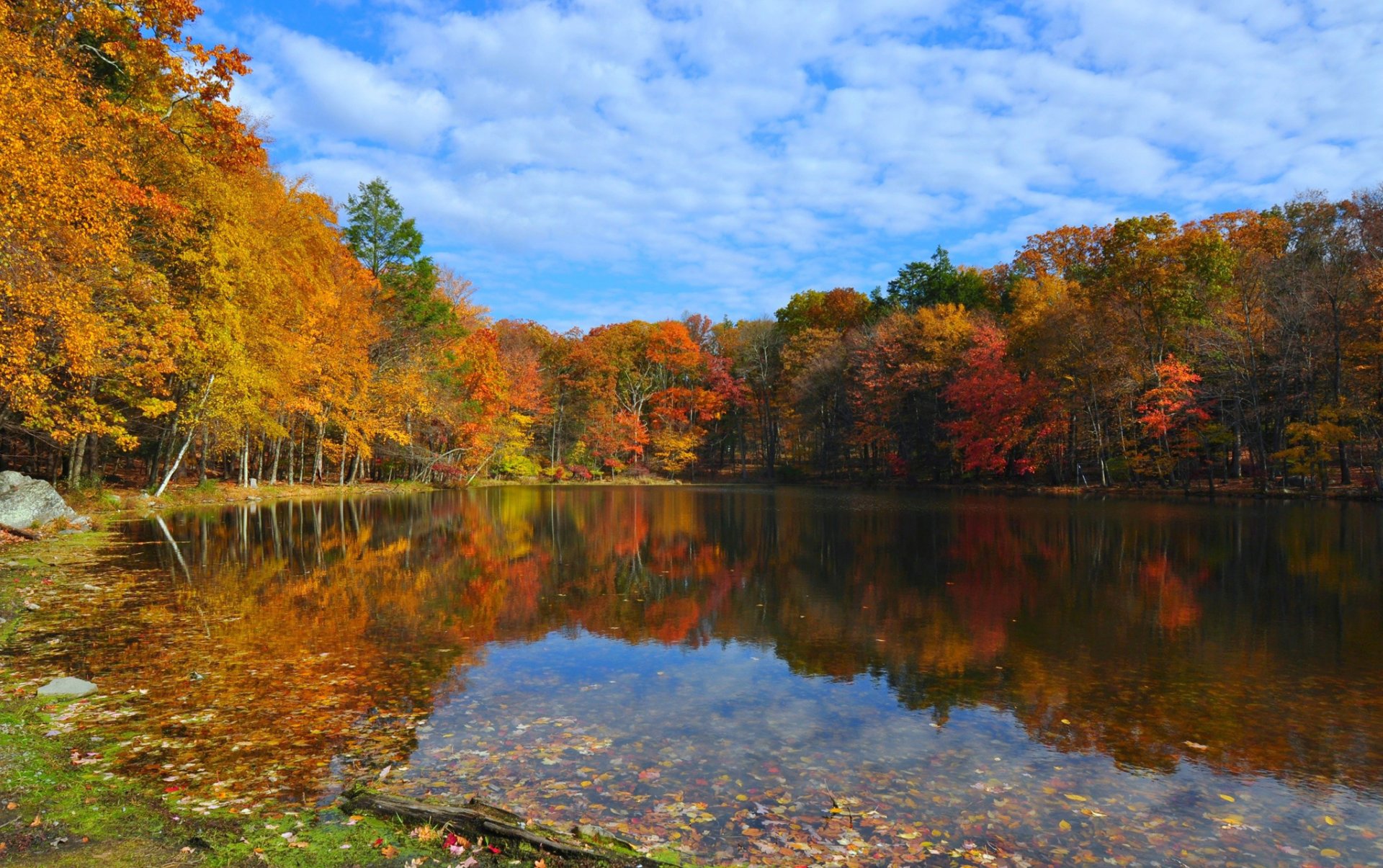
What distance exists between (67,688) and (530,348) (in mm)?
55271

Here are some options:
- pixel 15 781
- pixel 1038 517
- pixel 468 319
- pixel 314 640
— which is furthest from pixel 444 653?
pixel 468 319

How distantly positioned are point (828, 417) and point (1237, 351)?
28261 mm

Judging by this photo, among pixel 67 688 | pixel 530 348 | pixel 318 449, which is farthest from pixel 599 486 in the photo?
pixel 67 688

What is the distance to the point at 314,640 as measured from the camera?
31.1ft

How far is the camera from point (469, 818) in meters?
4.63

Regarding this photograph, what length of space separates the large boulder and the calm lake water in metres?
2.89

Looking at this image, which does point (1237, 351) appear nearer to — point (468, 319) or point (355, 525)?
point (355, 525)

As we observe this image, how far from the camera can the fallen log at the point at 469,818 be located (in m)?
4.31

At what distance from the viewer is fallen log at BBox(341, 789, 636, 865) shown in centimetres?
431

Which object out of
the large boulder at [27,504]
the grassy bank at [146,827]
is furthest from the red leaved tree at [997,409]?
the grassy bank at [146,827]

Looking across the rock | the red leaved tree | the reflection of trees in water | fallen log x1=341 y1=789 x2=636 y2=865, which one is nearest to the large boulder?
the reflection of trees in water

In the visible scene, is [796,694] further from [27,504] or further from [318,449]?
[318,449]

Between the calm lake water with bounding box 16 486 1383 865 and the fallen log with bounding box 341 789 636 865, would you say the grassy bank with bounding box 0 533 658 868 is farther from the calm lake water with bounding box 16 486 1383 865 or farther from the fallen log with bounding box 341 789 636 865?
the calm lake water with bounding box 16 486 1383 865

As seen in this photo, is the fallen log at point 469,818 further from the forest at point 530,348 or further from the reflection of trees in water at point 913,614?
the forest at point 530,348
